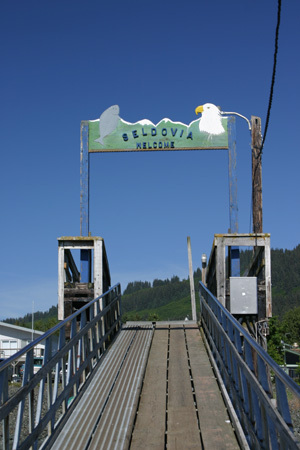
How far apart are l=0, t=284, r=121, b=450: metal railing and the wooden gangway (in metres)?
0.18

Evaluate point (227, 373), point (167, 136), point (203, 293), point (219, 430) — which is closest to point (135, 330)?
point (203, 293)

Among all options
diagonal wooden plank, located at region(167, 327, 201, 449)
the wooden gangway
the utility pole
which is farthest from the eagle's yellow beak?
diagonal wooden plank, located at region(167, 327, 201, 449)

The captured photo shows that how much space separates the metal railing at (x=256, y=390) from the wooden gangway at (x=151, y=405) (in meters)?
0.30

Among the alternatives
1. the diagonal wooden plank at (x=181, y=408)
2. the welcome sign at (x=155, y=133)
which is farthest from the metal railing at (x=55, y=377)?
the welcome sign at (x=155, y=133)

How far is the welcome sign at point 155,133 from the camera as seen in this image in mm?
14281

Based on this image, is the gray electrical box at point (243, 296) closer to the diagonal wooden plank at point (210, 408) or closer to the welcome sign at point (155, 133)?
the diagonal wooden plank at point (210, 408)

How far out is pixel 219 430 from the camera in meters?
6.70

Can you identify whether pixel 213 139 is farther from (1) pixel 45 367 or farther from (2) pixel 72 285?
(1) pixel 45 367

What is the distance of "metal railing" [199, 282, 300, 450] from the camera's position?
14.6 ft

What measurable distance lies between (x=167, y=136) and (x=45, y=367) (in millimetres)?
8751

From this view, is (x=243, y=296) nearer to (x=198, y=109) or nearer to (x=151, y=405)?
(x=198, y=109)

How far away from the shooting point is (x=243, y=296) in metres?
12.2

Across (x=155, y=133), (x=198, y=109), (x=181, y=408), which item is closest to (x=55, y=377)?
(x=181, y=408)

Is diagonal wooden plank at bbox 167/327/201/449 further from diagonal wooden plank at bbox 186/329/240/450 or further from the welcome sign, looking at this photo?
the welcome sign
